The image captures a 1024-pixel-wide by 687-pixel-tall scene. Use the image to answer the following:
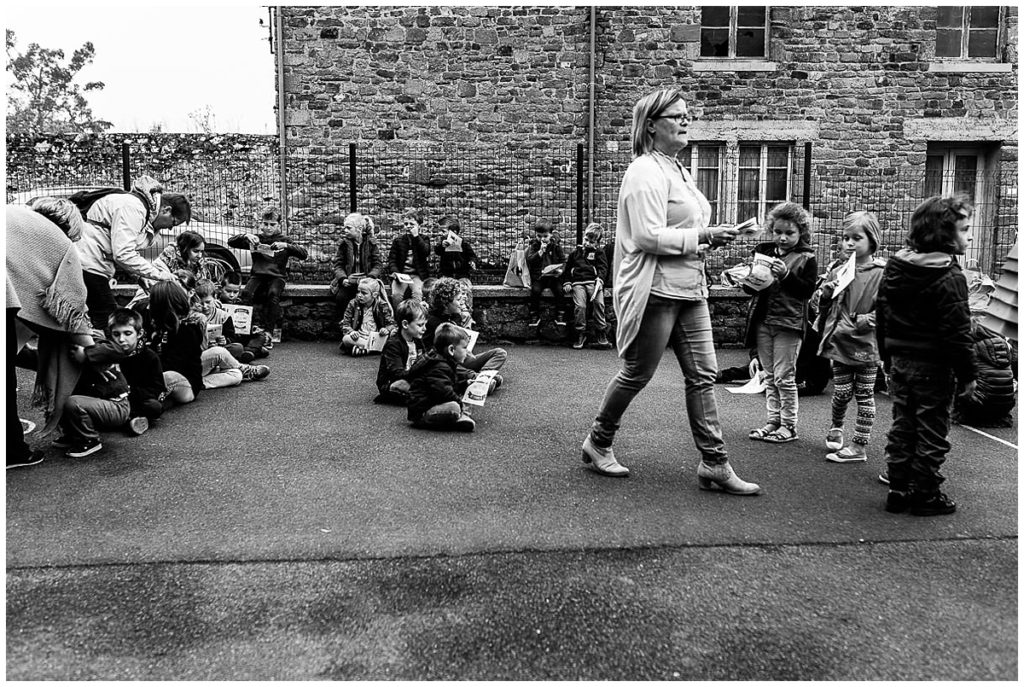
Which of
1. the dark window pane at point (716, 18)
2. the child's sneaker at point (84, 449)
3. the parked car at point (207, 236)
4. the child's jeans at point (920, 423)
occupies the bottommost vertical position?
the child's sneaker at point (84, 449)

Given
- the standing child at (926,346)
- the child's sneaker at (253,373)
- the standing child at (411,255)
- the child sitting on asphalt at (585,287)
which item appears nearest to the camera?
the standing child at (926,346)

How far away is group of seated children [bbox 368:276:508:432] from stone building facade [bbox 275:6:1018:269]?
24.5 feet

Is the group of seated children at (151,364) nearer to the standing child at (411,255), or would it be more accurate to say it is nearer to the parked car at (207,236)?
the parked car at (207,236)

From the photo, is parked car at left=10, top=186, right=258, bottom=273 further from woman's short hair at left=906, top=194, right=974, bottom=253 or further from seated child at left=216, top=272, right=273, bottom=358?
woman's short hair at left=906, top=194, right=974, bottom=253

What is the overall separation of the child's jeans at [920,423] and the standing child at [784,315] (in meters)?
1.40

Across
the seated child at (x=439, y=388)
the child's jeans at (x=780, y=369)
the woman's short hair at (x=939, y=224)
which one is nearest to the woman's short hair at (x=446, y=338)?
the seated child at (x=439, y=388)

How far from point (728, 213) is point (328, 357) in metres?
9.01

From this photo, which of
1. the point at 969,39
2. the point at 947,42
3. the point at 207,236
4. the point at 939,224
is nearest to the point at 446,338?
the point at 939,224

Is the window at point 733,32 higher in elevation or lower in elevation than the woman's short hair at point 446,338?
higher

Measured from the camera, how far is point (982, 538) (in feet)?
13.1

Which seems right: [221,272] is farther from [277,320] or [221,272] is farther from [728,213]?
[728,213]

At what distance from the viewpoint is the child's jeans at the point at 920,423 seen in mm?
4281

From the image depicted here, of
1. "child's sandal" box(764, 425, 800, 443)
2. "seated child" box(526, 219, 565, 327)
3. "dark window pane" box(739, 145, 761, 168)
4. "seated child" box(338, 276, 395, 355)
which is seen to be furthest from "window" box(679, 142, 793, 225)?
"child's sandal" box(764, 425, 800, 443)

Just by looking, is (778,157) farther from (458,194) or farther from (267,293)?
(267,293)
